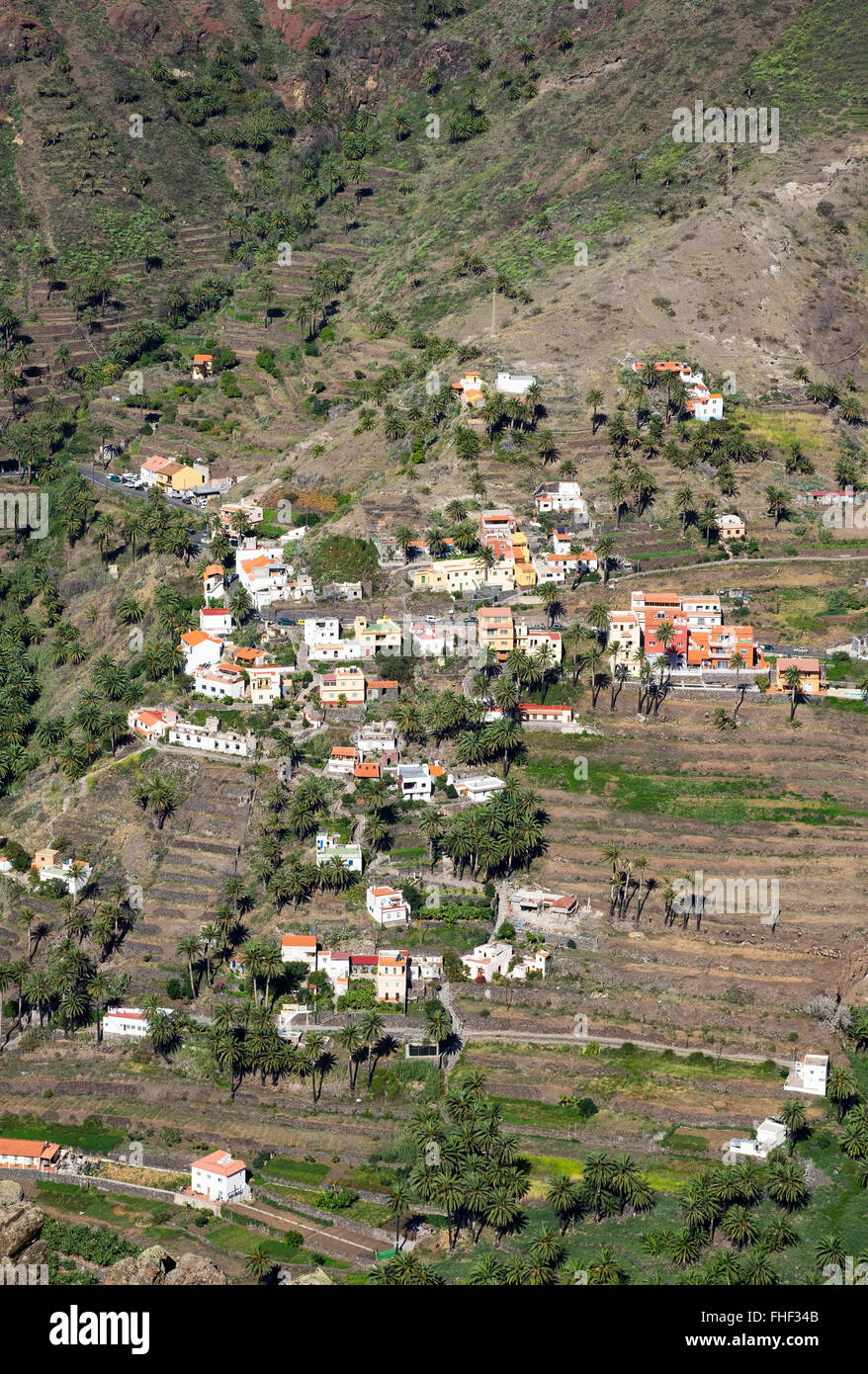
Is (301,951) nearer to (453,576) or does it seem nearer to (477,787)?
(477,787)

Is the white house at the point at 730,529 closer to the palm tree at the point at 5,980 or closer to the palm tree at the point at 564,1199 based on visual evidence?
the palm tree at the point at 564,1199

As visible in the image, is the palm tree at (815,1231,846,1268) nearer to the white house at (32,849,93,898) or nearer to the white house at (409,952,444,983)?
the white house at (409,952,444,983)

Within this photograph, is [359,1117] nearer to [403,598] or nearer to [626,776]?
[626,776]

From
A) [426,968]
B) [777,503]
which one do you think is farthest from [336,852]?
[777,503]

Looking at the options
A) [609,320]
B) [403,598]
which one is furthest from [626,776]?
[609,320]

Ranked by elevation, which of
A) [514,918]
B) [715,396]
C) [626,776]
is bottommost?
[514,918]

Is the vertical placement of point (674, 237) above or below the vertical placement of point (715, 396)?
above
